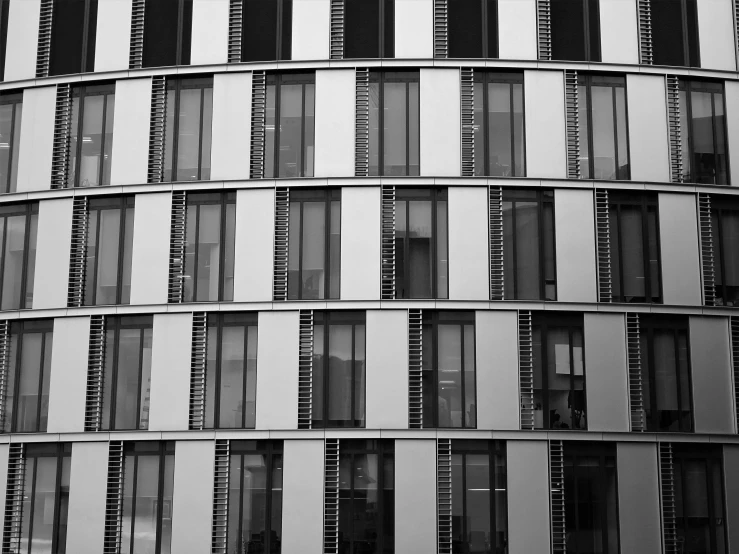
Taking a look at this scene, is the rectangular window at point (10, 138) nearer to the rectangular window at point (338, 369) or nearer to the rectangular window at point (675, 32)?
the rectangular window at point (338, 369)

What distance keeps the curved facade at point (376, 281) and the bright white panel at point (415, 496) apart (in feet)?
0.22

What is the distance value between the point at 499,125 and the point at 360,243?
5.12m

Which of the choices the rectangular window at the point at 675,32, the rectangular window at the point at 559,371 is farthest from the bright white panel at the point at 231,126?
the rectangular window at the point at 675,32

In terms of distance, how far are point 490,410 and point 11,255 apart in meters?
14.4

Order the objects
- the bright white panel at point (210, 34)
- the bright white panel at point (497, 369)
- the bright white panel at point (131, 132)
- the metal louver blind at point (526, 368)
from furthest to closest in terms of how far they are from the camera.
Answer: the bright white panel at point (210, 34), the bright white panel at point (131, 132), the metal louver blind at point (526, 368), the bright white panel at point (497, 369)

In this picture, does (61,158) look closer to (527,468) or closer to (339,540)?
(339,540)

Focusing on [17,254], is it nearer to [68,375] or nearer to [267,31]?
[68,375]

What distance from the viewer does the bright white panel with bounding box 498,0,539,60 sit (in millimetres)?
32750

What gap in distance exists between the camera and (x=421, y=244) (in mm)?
31984

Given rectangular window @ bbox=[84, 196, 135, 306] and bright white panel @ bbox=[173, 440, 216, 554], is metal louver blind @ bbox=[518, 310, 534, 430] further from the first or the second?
rectangular window @ bbox=[84, 196, 135, 306]

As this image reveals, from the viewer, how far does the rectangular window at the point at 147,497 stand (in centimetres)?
3111

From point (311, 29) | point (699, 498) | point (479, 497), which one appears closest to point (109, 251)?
point (311, 29)

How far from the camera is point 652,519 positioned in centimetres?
3066

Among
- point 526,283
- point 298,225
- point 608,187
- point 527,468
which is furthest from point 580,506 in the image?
point 298,225
